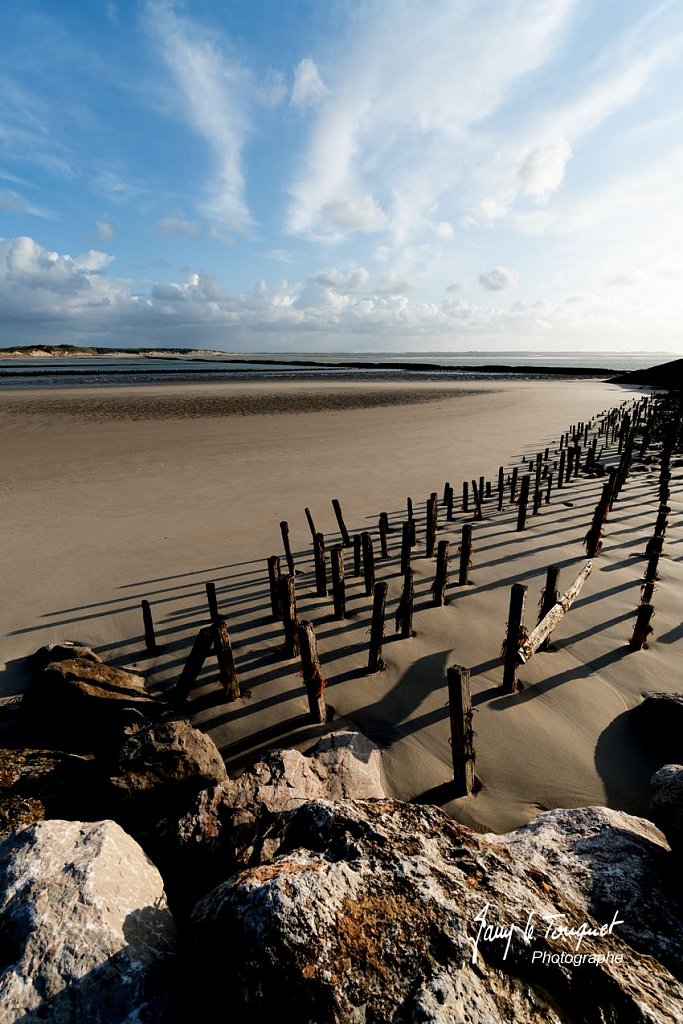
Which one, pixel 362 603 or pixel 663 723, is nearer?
pixel 663 723

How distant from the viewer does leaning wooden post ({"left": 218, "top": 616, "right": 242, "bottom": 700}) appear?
5922 mm

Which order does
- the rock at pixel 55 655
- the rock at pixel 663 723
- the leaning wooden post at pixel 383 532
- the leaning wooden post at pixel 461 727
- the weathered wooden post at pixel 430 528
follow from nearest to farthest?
the leaning wooden post at pixel 461 727
the rock at pixel 663 723
the rock at pixel 55 655
the leaning wooden post at pixel 383 532
the weathered wooden post at pixel 430 528

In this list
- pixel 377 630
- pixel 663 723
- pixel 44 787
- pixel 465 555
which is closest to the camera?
pixel 44 787

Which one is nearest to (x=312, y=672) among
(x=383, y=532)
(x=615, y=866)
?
(x=615, y=866)

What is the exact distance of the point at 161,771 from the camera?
14.1ft

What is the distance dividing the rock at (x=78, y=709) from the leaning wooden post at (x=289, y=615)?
74.3 inches

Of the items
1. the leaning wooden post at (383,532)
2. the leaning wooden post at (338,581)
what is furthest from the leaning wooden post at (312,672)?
the leaning wooden post at (383,532)

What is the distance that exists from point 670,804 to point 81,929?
4.14 m

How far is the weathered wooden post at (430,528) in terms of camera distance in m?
10.2

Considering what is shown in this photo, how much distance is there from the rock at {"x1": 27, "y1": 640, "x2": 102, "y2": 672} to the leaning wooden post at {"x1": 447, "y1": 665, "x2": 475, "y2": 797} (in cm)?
470

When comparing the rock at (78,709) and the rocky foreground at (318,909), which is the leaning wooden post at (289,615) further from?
the rocky foreground at (318,909)

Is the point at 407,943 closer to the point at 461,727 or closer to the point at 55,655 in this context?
the point at 461,727

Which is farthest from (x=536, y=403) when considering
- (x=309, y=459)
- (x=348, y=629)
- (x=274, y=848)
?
(x=274, y=848)

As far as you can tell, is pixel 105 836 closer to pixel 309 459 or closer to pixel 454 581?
pixel 454 581
